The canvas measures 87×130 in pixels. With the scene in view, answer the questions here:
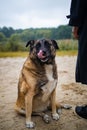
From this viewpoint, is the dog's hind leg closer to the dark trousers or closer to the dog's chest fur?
the dog's chest fur

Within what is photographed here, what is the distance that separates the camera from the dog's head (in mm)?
3496

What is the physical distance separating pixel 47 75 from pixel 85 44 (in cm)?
79

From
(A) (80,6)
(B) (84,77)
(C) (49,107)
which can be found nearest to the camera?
(A) (80,6)

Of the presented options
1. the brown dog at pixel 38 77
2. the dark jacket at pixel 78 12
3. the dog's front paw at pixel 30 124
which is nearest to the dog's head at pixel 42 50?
the brown dog at pixel 38 77

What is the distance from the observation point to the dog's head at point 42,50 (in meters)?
3.50

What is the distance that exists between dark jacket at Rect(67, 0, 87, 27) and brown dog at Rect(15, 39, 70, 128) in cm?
67

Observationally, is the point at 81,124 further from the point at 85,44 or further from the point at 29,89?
the point at 85,44

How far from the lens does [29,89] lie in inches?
138

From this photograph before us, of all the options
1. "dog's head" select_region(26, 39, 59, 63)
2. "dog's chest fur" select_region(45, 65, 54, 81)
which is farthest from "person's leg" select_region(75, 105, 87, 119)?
"dog's head" select_region(26, 39, 59, 63)

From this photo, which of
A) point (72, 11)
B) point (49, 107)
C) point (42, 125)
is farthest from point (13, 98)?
point (72, 11)

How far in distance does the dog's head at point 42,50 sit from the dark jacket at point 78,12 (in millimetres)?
644

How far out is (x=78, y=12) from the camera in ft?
9.50

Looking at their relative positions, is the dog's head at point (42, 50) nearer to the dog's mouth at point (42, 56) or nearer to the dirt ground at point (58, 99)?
the dog's mouth at point (42, 56)

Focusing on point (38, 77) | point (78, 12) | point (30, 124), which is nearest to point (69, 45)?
point (38, 77)
